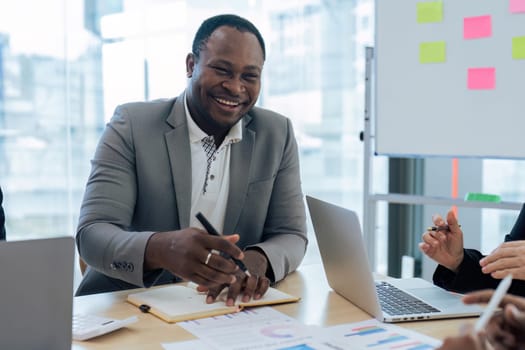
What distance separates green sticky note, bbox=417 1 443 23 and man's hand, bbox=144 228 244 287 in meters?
1.70

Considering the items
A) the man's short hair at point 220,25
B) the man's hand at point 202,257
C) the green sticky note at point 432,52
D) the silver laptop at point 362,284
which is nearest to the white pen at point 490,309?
the silver laptop at point 362,284

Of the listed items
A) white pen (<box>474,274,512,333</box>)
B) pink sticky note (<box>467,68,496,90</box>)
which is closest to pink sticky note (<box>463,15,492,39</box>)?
pink sticky note (<box>467,68,496,90</box>)

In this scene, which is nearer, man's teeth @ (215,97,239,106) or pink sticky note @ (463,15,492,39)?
man's teeth @ (215,97,239,106)

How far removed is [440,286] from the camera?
5.00 ft

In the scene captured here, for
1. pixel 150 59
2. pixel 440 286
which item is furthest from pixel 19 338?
A: pixel 150 59

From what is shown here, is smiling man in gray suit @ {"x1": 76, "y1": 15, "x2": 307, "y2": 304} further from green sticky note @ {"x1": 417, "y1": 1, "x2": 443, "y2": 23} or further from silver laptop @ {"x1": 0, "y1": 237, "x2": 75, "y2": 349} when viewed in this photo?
green sticky note @ {"x1": 417, "y1": 1, "x2": 443, "y2": 23}

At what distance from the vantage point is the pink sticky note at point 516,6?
94.0 inches

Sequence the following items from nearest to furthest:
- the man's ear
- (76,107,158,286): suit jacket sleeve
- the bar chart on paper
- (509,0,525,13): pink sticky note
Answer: the bar chart on paper → (76,107,158,286): suit jacket sleeve → the man's ear → (509,0,525,13): pink sticky note

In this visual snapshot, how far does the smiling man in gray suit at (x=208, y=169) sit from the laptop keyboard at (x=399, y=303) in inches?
11.5

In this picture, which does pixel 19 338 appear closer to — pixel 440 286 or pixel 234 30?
pixel 440 286

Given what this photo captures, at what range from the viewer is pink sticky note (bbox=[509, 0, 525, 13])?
2.39 metres

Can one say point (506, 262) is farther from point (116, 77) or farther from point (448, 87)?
point (116, 77)

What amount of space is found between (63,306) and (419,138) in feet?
6.66

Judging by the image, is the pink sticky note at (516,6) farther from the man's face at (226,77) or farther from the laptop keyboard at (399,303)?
the laptop keyboard at (399,303)
